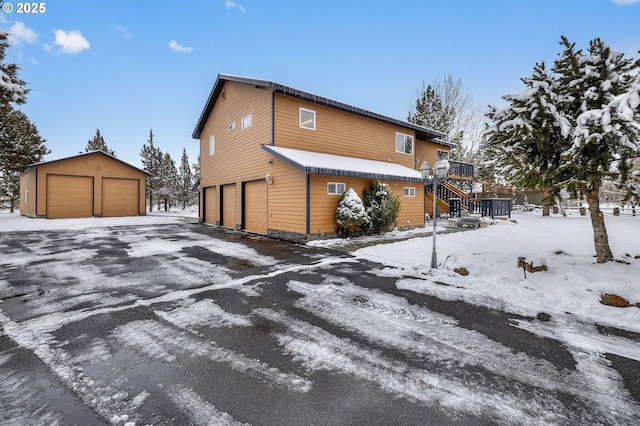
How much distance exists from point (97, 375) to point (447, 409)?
127 inches

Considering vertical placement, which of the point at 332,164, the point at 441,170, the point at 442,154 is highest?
the point at 442,154

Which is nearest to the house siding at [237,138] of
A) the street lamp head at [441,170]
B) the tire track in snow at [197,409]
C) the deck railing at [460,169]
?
the street lamp head at [441,170]

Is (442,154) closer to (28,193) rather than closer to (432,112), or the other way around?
(432,112)

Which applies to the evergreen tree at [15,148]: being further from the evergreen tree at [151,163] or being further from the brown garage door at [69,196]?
the evergreen tree at [151,163]

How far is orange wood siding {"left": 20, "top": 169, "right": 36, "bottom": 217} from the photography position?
21.6 metres

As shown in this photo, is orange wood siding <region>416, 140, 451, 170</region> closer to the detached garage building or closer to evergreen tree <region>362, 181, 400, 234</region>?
evergreen tree <region>362, 181, 400, 234</region>

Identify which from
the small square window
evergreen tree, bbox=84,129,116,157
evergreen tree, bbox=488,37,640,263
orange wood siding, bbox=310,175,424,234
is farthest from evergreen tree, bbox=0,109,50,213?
evergreen tree, bbox=488,37,640,263

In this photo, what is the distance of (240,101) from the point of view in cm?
1488

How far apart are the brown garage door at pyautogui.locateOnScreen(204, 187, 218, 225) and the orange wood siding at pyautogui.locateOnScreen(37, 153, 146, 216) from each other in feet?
34.4

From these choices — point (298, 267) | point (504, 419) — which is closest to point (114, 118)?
point (298, 267)

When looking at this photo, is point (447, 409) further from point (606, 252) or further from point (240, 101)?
point (240, 101)

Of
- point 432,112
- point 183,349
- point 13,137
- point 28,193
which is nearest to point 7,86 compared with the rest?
point 28,193

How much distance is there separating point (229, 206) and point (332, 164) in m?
7.88

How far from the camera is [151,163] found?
3969 cm
